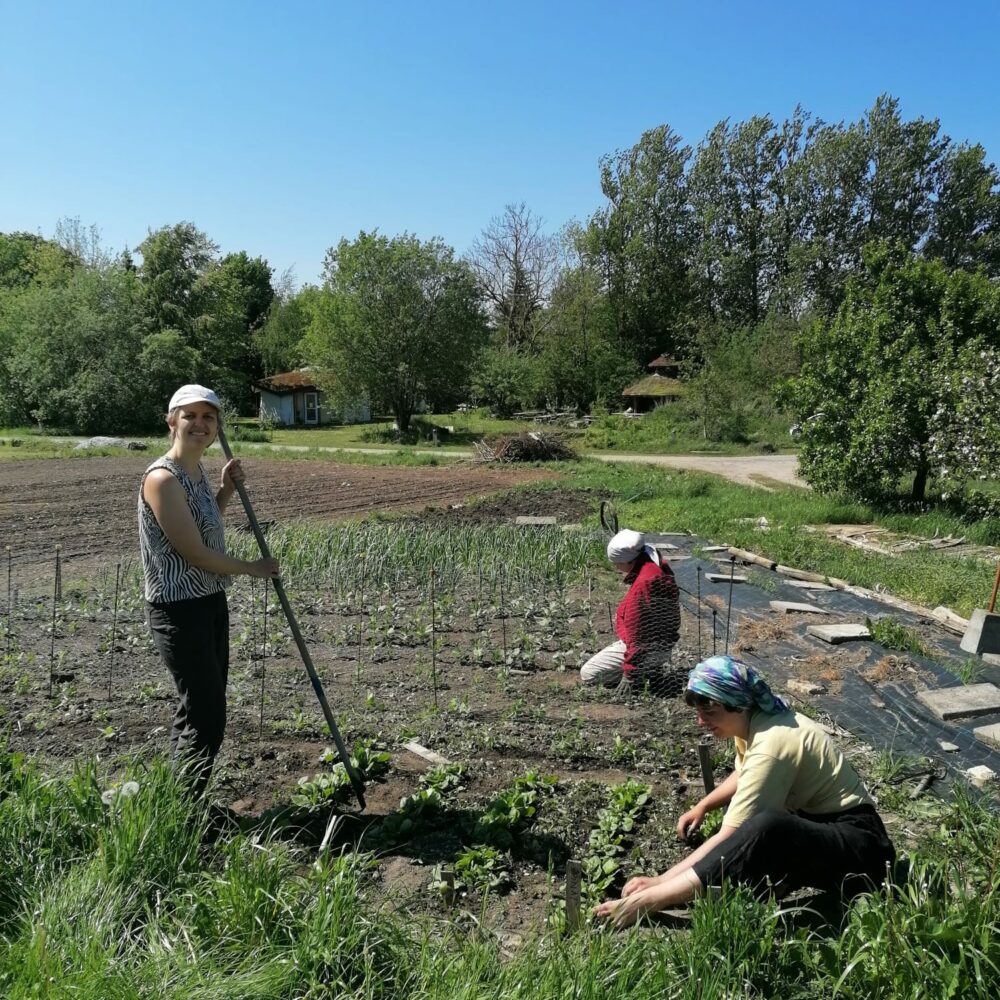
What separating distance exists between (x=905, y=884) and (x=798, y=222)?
1755 inches

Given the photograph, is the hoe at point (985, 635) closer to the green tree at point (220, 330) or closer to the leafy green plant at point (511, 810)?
the leafy green plant at point (511, 810)

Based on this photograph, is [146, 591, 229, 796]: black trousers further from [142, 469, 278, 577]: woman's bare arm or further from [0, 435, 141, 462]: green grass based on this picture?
[0, 435, 141, 462]: green grass

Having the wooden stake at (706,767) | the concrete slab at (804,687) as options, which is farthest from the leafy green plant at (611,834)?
the concrete slab at (804,687)

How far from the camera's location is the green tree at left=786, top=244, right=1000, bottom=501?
40.3 ft

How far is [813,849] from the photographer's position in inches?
103

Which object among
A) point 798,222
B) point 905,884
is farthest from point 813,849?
point 798,222

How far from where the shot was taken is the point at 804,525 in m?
12.5

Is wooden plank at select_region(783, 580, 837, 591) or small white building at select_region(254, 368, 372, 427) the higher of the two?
small white building at select_region(254, 368, 372, 427)

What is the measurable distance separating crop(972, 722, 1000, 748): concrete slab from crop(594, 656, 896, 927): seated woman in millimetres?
2316

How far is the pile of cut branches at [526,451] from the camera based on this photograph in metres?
23.0

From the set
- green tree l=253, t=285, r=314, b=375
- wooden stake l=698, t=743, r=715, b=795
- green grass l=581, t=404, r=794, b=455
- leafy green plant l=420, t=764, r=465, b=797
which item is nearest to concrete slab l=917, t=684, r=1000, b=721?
wooden stake l=698, t=743, r=715, b=795

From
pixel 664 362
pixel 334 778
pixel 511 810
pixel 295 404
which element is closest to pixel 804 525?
pixel 511 810

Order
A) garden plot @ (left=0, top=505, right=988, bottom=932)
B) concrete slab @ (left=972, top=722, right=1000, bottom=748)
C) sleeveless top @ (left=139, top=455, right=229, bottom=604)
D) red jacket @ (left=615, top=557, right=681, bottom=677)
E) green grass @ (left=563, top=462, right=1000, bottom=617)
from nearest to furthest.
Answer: sleeveless top @ (left=139, top=455, right=229, bottom=604) → garden plot @ (left=0, top=505, right=988, bottom=932) → concrete slab @ (left=972, top=722, right=1000, bottom=748) → red jacket @ (left=615, top=557, right=681, bottom=677) → green grass @ (left=563, top=462, right=1000, bottom=617)

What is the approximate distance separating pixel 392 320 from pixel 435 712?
27.7m
